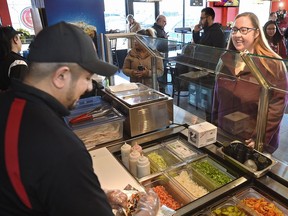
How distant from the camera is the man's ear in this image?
698 mm

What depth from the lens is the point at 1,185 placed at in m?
0.66

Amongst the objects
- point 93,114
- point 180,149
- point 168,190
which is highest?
point 93,114

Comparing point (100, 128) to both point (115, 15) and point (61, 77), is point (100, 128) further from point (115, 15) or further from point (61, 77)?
point (115, 15)

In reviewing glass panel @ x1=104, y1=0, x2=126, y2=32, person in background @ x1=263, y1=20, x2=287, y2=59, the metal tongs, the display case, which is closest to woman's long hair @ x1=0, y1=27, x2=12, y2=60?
the metal tongs

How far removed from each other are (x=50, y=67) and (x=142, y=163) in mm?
830

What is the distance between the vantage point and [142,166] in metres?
1.36

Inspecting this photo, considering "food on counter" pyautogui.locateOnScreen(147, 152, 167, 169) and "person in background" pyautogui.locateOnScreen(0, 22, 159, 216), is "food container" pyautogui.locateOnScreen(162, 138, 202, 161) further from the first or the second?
"person in background" pyautogui.locateOnScreen(0, 22, 159, 216)

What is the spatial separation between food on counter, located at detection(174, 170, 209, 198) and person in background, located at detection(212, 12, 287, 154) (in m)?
0.40

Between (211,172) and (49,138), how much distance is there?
1076mm

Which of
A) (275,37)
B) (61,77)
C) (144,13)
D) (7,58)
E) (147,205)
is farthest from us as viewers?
(144,13)

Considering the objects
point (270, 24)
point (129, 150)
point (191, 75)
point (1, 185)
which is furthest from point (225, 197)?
point (270, 24)

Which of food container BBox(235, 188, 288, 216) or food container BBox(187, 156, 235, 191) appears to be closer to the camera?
food container BBox(235, 188, 288, 216)

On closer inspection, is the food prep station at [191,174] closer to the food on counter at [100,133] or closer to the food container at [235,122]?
the food on counter at [100,133]

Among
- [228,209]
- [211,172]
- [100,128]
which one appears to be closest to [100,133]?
[100,128]
